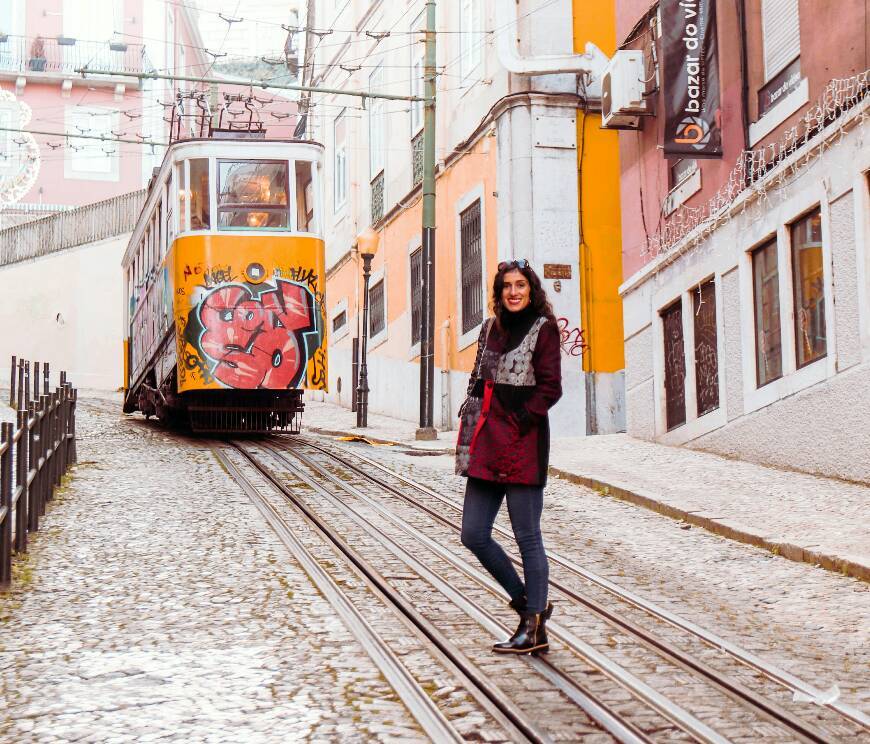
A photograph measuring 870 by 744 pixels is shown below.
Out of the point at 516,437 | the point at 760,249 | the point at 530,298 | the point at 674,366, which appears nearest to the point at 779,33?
the point at 760,249

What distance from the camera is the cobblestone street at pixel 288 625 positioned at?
16.0 feet

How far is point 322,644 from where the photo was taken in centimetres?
603

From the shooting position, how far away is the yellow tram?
15.7 metres

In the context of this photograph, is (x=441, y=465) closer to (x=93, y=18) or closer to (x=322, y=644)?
(x=322, y=644)

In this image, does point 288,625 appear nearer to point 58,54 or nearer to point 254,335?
point 254,335

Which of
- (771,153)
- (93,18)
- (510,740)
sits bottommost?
(510,740)

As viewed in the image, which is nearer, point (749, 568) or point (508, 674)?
point (508, 674)

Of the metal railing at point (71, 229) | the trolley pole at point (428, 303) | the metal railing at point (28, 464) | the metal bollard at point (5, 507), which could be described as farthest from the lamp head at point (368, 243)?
the metal railing at point (71, 229)

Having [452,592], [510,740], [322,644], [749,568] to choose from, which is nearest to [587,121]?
[749,568]

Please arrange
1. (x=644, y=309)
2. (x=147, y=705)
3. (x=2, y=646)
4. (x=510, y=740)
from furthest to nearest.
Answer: (x=644, y=309) → (x=2, y=646) → (x=147, y=705) → (x=510, y=740)

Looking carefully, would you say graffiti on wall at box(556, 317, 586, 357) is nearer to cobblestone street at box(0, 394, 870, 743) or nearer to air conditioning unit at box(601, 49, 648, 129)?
air conditioning unit at box(601, 49, 648, 129)

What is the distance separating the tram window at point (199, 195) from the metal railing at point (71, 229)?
2138cm

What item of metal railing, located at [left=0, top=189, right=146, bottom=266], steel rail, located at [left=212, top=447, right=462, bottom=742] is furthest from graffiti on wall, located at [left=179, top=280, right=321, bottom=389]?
metal railing, located at [left=0, top=189, right=146, bottom=266]

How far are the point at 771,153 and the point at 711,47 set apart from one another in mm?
1773
